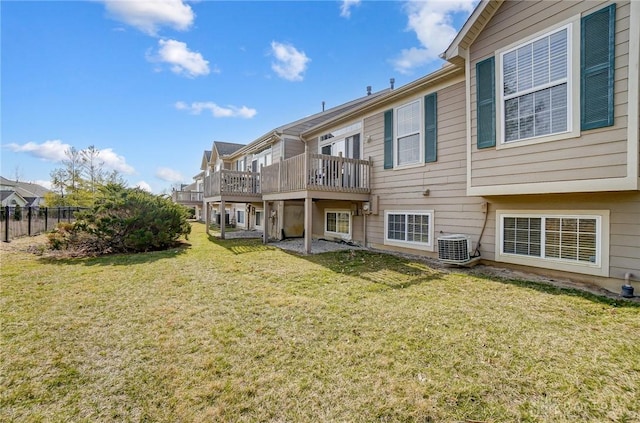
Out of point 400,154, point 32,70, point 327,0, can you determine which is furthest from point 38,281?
point 327,0

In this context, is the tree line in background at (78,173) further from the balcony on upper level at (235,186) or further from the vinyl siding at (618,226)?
the vinyl siding at (618,226)

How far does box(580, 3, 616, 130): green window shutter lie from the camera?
4324mm

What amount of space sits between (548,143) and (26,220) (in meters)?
18.1

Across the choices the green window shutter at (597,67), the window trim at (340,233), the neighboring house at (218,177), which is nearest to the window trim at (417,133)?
the window trim at (340,233)

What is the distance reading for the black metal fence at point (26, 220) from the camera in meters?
11.2

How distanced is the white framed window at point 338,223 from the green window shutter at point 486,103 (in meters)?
5.33

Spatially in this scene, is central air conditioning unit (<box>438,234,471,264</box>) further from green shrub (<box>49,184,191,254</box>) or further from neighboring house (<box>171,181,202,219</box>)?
neighboring house (<box>171,181,202,219</box>)

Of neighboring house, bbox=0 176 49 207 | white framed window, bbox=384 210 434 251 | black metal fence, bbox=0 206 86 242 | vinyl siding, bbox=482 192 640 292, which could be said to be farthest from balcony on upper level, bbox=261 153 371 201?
neighboring house, bbox=0 176 49 207

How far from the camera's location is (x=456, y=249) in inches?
248

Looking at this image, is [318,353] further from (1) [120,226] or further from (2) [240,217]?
(2) [240,217]

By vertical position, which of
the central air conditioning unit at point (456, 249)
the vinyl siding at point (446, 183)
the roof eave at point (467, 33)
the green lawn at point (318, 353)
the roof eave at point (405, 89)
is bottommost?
the green lawn at point (318, 353)

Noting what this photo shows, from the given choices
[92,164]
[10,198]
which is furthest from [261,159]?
[10,198]

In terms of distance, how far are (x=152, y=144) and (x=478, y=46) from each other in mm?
21110

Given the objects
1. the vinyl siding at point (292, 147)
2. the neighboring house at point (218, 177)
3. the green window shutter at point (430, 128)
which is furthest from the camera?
the vinyl siding at point (292, 147)
